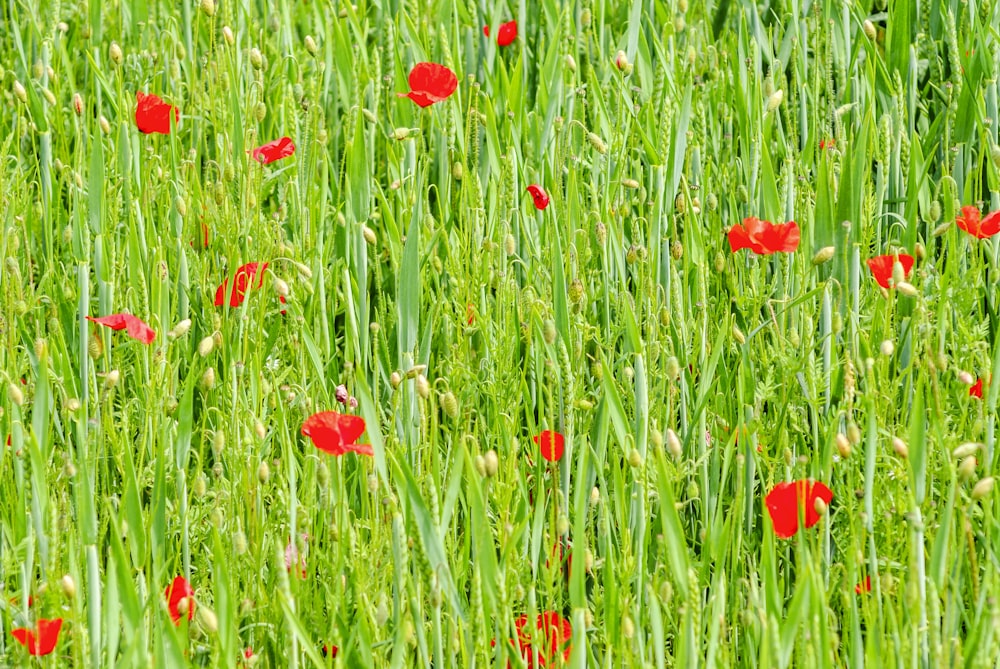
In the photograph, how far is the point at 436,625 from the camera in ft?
4.06

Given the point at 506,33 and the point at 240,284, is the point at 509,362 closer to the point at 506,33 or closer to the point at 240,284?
the point at 240,284

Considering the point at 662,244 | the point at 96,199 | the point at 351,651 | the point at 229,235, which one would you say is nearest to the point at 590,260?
the point at 662,244

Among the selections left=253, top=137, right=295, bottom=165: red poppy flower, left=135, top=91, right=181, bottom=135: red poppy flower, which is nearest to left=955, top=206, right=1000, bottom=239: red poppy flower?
left=253, top=137, right=295, bottom=165: red poppy flower

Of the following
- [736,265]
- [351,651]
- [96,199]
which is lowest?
[351,651]

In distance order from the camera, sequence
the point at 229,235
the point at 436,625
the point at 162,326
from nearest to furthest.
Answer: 1. the point at 436,625
2. the point at 162,326
3. the point at 229,235

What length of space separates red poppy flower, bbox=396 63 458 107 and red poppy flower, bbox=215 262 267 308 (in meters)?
0.40

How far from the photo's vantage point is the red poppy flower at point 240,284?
172 cm

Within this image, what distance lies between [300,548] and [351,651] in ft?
0.65

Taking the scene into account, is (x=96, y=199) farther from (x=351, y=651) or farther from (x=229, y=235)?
(x=351, y=651)

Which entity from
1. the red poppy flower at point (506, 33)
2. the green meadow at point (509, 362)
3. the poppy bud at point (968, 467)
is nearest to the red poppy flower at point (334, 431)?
the green meadow at point (509, 362)

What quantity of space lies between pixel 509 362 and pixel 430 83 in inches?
21.7

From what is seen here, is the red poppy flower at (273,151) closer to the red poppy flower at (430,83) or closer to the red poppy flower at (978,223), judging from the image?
the red poppy flower at (430,83)

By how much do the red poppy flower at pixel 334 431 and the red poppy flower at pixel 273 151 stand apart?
2.60ft

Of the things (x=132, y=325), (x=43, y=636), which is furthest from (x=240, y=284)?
(x=43, y=636)
